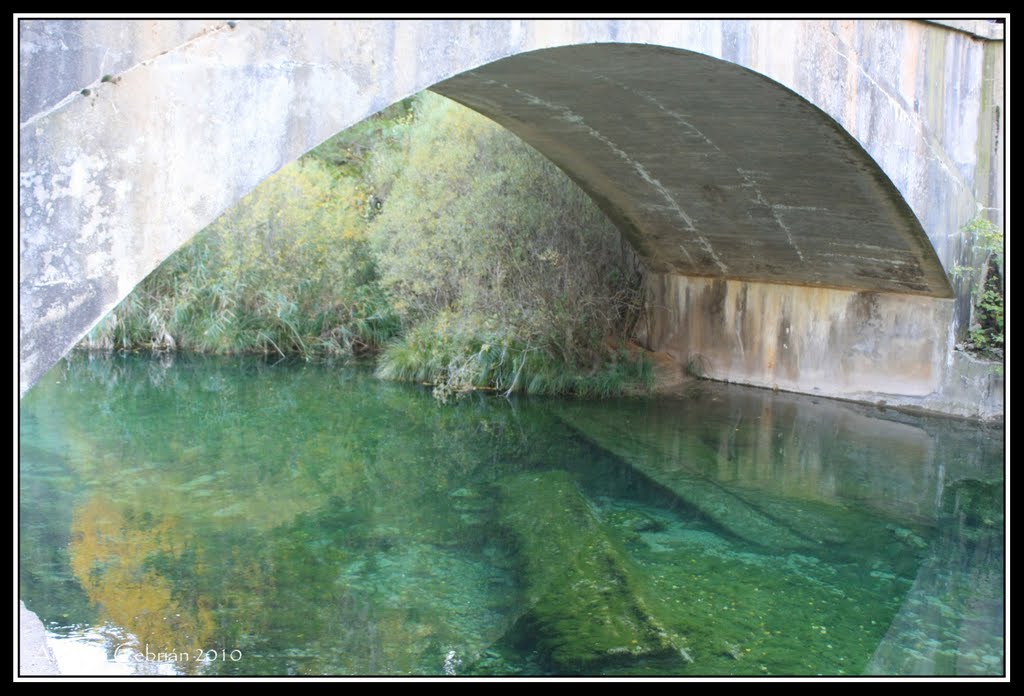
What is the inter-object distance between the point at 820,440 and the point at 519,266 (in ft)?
12.4

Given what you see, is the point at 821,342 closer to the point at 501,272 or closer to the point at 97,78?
the point at 501,272

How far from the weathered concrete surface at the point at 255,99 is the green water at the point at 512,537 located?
7.15 feet

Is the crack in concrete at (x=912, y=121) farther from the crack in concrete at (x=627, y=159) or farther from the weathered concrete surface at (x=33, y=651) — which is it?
the weathered concrete surface at (x=33, y=651)

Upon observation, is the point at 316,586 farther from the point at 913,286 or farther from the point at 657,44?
the point at 913,286

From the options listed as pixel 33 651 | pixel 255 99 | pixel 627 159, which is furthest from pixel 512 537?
pixel 627 159

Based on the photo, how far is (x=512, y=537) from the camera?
22.6 feet

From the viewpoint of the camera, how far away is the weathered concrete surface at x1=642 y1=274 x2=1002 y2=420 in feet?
32.6

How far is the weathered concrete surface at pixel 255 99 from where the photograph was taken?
11.3ft

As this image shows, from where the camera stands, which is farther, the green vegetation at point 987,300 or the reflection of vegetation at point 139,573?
the green vegetation at point 987,300

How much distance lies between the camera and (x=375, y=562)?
6.31 meters

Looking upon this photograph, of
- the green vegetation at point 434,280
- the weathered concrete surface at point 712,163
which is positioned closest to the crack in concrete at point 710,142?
the weathered concrete surface at point 712,163

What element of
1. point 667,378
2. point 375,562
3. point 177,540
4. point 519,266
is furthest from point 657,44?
point 667,378

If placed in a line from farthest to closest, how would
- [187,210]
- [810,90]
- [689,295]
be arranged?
[689,295] < [810,90] < [187,210]

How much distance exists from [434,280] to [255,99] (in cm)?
810
